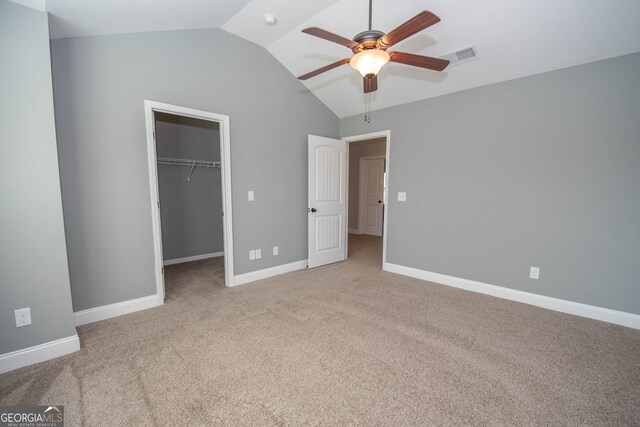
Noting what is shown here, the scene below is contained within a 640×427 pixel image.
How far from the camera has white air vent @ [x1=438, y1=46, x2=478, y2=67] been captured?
2.63 meters

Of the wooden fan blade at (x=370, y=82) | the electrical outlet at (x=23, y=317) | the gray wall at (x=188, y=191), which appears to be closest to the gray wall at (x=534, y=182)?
the wooden fan blade at (x=370, y=82)

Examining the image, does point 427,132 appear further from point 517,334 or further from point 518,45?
point 517,334

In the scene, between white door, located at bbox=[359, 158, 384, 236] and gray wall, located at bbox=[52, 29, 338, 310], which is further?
white door, located at bbox=[359, 158, 384, 236]

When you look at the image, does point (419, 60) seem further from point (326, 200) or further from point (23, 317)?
point (23, 317)

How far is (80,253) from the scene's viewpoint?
7.70 feet

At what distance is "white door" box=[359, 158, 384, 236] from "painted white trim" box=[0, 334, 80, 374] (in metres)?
6.28

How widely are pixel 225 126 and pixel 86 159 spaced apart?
4.50ft

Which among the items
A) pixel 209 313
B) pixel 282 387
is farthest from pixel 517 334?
pixel 209 313

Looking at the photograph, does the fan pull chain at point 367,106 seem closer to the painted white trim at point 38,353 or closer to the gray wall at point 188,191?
the gray wall at point 188,191

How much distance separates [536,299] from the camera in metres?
2.83

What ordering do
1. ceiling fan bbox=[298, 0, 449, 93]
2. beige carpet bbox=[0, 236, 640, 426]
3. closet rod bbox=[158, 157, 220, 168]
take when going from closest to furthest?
beige carpet bbox=[0, 236, 640, 426]
ceiling fan bbox=[298, 0, 449, 93]
closet rod bbox=[158, 157, 220, 168]

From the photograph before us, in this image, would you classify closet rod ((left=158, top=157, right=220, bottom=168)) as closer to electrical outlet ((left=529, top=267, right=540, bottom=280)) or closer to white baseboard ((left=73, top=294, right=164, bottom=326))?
white baseboard ((left=73, top=294, right=164, bottom=326))

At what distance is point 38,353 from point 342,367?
2222 mm

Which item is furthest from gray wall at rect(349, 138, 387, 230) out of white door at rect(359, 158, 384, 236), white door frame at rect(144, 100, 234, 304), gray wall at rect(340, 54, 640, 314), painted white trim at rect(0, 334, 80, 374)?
painted white trim at rect(0, 334, 80, 374)
